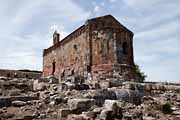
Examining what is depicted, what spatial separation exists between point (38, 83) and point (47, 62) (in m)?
18.3

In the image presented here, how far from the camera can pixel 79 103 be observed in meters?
12.9

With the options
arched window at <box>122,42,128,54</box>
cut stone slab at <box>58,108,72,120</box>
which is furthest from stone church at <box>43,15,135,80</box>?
cut stone slab at <box>58,108,72,120</box>

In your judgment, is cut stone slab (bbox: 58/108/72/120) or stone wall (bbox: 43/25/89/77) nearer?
cut stone slab (bbox: 58/108/72/120)

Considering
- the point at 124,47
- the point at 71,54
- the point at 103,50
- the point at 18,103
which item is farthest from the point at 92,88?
the point at 71,54

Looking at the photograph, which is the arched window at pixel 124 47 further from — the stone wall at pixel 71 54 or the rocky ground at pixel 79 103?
the rocky ground at pixel 79 103

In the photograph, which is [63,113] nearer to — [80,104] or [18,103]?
[80,104]

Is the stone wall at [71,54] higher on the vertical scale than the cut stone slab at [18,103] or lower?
higher

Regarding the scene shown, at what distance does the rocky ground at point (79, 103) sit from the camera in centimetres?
1193

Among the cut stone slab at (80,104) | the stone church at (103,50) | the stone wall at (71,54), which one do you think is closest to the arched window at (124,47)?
the stone church at (103,50)

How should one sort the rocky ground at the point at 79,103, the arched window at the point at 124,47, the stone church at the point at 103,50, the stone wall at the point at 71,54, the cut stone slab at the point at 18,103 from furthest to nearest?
the stone wall at the point at 71,54
the arched window at the point at 124,47
the stone church at the point at 103,50
the cut stone slab at the point at 18,103
the rocky ground at the point at 79,103

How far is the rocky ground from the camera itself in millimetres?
11930

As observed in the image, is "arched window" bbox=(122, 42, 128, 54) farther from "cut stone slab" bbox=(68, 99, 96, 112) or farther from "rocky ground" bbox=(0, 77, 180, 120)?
"cut stone slab" bbox=(68, 99, 96, 112)

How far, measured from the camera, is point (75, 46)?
28.2m

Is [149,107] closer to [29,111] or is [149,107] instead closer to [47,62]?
[29,111]
